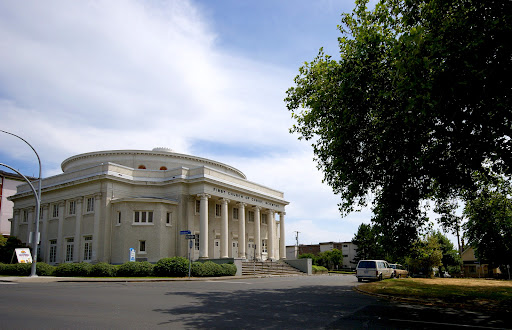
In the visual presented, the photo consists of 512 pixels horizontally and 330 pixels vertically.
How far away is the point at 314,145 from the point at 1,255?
36299mm

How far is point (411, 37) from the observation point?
12.1 metres

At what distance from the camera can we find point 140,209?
39.2 m

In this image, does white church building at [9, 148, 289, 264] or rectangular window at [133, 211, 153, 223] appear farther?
rectangular window at [133, 211, 153, 223]

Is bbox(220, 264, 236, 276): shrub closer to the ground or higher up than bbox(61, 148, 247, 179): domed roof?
closer to the ground

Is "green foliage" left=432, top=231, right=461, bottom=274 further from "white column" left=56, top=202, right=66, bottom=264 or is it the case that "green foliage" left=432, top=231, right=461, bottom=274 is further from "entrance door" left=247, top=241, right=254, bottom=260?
"white column" left=56, top=202, right=66, bottom=264

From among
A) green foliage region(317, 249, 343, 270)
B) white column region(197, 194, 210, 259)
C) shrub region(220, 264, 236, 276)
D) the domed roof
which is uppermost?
the domed roof

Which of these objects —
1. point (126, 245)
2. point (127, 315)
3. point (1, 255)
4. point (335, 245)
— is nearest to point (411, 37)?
point (127, 315)

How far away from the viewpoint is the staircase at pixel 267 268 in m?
39.0

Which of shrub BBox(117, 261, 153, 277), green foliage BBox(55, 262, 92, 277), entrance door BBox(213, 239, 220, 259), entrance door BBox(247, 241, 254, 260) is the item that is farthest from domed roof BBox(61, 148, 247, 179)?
shrub BBox(117, 261, 153, 277)

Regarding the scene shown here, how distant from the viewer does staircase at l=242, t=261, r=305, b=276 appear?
3899 cm

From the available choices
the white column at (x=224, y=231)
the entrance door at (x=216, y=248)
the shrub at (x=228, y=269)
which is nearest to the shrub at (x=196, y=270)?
the shrub at (x=228, y=269)

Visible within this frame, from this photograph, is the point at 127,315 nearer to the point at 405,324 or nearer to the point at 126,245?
the point at 405,324

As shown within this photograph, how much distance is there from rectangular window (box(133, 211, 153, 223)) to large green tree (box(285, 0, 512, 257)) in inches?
951

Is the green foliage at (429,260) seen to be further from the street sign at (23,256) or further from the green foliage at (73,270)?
the street sign at (23,256)
